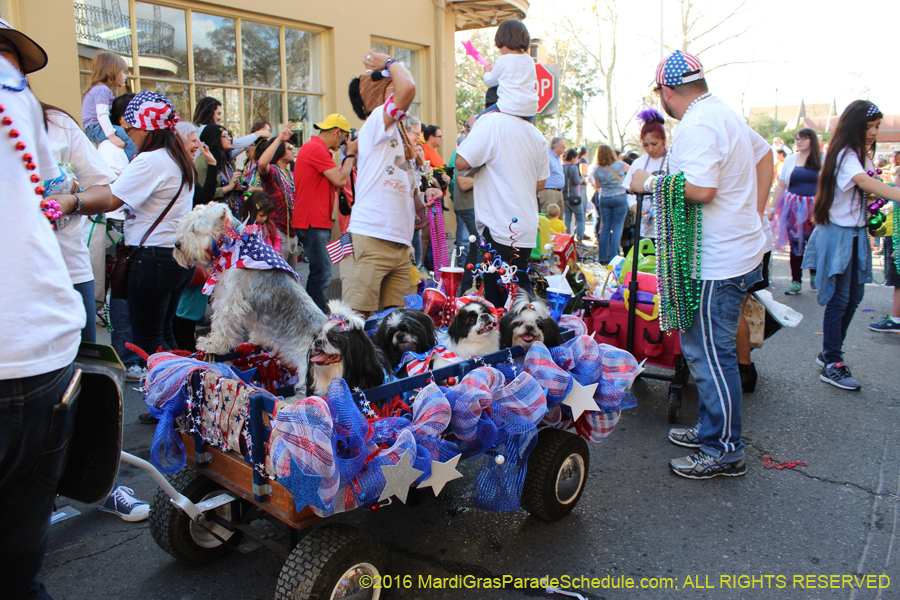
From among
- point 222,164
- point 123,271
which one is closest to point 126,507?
point 123,271

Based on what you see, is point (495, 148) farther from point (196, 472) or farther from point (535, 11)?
point (535, 11)

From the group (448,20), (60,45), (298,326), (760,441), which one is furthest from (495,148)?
(448,20)

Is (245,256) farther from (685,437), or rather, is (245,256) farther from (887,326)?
(887,326)

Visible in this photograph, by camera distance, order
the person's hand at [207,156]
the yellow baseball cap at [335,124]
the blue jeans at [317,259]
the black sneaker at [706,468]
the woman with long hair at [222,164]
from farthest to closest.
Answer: the blue jeans at [317,259], the yellow baseball cap at [335,124], the woman with long hair at [222,164], the person's hand at [207,156], the black sneaker at [706,468]

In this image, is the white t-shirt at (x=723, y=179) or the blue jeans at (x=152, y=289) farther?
the blue jeans at (x=152, y=289)

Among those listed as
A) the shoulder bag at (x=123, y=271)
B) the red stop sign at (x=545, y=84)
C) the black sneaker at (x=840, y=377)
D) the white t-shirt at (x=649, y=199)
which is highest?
the red stop sign at (x=545, y=84)

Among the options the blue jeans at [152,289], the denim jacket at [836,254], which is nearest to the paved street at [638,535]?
the blue jeans at [152,289]

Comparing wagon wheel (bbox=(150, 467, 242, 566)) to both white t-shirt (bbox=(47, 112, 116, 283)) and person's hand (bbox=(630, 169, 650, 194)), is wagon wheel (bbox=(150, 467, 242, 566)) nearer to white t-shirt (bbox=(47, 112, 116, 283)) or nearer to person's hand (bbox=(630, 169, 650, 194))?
white t-shirt (bbox=(47, 112, 116, 283))

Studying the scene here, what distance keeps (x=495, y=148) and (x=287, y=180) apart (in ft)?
10.4

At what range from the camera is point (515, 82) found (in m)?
4.22

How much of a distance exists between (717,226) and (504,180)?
1.49 metres

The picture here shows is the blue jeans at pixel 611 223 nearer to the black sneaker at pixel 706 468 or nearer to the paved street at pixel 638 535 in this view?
the paved street at pixel 638 535

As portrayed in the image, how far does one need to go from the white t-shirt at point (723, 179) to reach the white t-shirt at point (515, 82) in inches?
48.5

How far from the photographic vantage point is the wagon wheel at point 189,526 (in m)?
2.57
